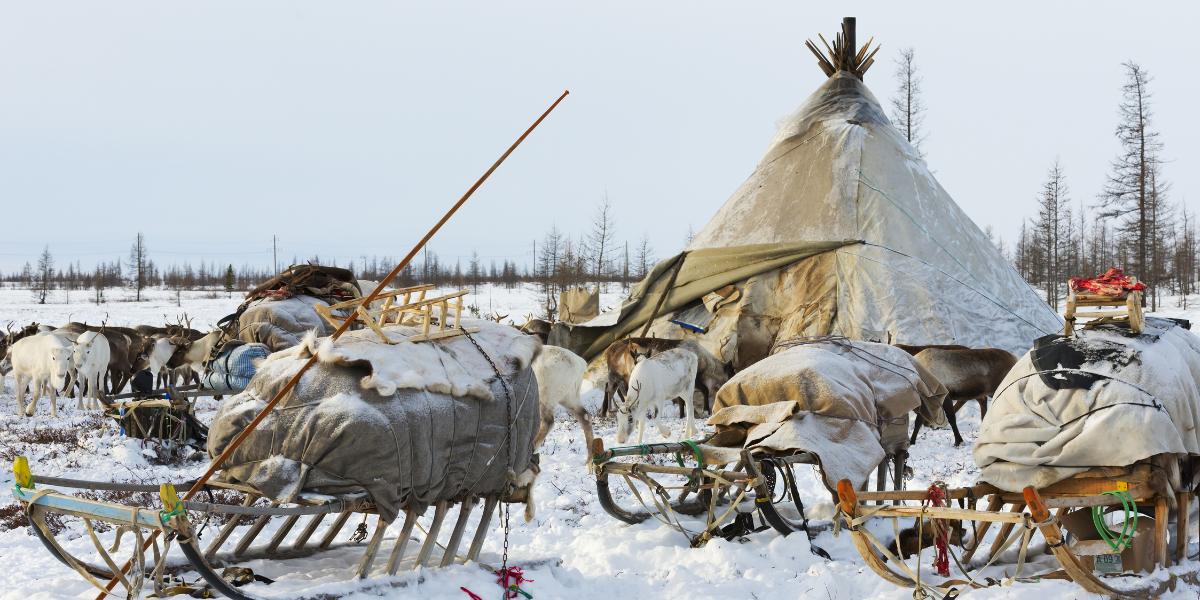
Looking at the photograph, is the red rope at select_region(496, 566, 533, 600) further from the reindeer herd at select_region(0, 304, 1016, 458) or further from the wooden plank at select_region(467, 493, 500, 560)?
the reindeer herd at select_region(0, 304, 1016, 458)

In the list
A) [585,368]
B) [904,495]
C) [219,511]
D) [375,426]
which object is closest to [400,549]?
[375,426]

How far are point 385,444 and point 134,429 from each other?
23.1 ft

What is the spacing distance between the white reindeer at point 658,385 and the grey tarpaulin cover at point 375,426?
5383 millimetres

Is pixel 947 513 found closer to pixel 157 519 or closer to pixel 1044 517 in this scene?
pixel 1044 517

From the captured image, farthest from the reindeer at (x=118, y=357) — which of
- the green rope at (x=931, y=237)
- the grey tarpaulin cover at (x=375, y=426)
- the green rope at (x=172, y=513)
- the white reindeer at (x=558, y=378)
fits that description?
the green rope at (x=931, y=237)

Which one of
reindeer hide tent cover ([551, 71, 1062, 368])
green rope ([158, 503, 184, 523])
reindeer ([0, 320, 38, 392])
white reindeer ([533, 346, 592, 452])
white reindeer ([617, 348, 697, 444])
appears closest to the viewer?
green rope ([158, 503, 184, 523])

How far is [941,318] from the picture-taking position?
41.8ft

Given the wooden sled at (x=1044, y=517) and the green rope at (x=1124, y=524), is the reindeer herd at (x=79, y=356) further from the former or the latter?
the green rope at (x=1124, y=524)

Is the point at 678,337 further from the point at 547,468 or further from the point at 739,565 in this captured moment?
the point at 739,565

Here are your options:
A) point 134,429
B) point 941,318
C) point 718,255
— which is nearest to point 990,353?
point 941,318

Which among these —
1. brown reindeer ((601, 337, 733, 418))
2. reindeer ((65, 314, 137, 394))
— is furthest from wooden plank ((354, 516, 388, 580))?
reindeer ((65, 314, 137, 394))

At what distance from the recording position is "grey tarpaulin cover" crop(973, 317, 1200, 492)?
4.48 m

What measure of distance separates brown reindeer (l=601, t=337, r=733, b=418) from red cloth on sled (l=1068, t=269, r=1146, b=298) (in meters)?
6.26

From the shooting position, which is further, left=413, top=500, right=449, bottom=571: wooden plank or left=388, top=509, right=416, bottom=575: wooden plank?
left=413, top=500, right=449, bottom=571: wooden plank
